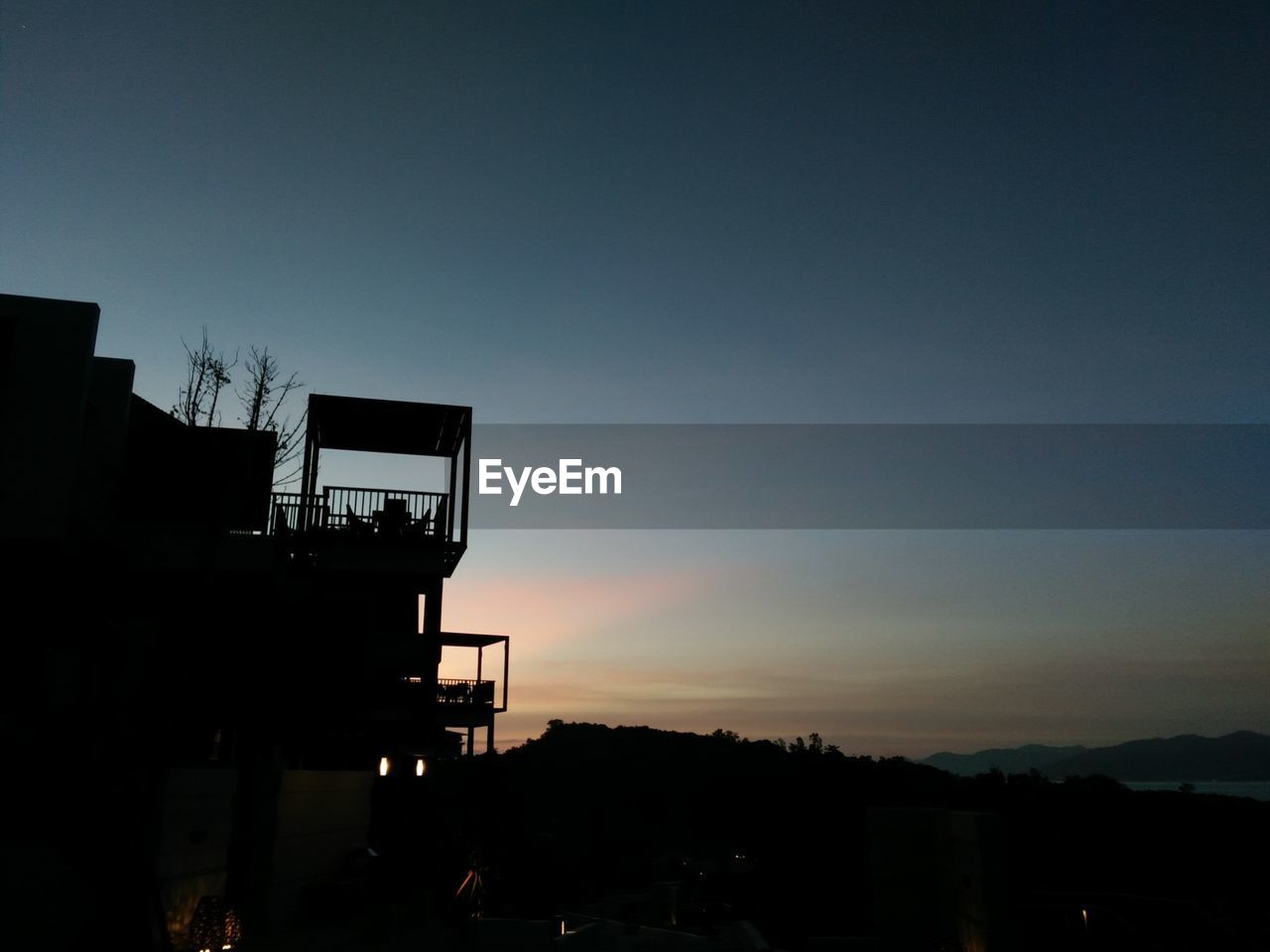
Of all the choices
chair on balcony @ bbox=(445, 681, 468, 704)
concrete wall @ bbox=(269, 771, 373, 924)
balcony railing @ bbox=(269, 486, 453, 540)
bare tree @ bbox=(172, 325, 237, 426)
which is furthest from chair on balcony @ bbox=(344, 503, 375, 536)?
bare tree @ bbox=(172, 325, 237, 426)

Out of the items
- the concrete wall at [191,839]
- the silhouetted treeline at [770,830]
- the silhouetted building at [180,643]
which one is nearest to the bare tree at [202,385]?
the silhouetted building at [180,643]

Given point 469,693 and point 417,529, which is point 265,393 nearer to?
point 417,529

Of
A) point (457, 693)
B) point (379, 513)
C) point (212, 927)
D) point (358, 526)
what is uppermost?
point (379, 513)

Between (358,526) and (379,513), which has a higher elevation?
(379,513)

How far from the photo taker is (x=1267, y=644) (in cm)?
3064

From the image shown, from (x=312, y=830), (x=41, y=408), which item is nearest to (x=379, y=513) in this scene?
(x=312, y=830)

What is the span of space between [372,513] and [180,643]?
20.6ft

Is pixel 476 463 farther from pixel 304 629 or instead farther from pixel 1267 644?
pixel 1267 644

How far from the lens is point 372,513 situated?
1667 cm

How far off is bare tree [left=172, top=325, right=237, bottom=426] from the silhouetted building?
24.9ft

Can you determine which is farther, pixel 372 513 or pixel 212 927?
pixel 372 513

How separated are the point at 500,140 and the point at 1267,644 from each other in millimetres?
32795

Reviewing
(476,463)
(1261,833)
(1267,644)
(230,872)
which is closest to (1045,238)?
(476,463)

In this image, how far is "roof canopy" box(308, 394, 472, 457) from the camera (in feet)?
55.6
